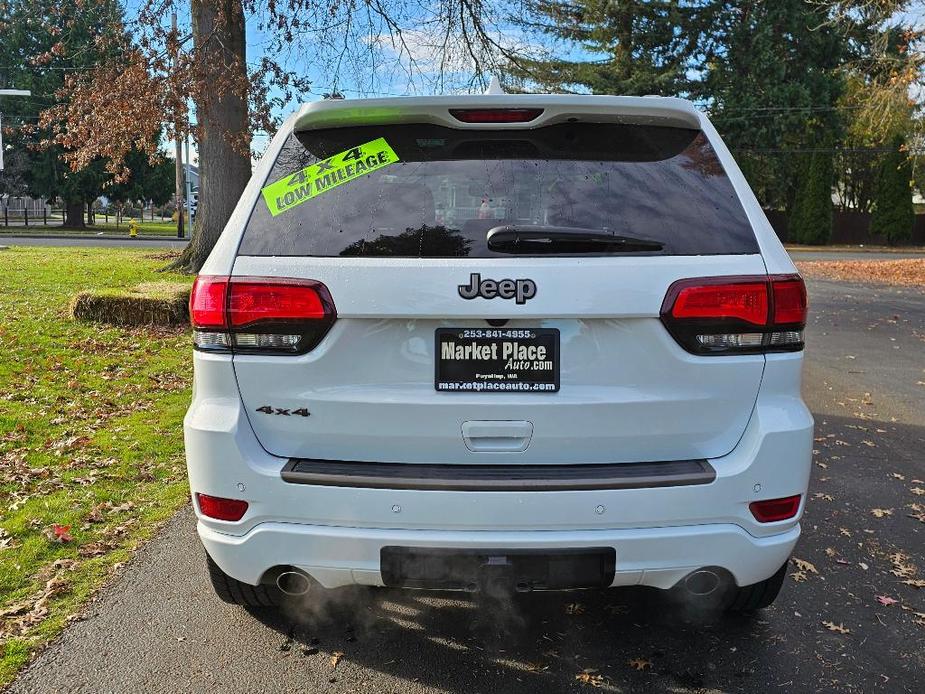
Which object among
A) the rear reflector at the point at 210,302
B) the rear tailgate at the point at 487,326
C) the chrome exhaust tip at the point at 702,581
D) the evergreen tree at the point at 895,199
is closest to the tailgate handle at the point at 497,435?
the rear tailgate at the point at 487,326

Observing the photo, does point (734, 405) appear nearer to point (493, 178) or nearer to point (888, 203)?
point (493, 178)

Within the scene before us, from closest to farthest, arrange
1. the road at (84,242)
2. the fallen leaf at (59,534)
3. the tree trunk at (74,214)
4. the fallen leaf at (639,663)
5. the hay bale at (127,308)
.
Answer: the fallen leaf at (639,663) < the fallen leaf at (59,534) < the hay bale at (127,308) < the road at (84,242) < the tree trunk at (74,214)

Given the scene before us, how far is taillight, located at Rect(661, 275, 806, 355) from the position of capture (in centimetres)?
260

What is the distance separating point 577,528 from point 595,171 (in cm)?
119

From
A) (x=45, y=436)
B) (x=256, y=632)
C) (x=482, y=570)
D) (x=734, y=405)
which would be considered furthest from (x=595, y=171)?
(x=45, y=436)

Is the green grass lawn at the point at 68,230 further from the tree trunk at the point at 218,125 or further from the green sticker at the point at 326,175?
the green sticker at the point at 326,175

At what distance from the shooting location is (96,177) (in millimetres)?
48375

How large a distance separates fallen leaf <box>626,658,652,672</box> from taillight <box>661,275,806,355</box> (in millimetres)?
1233

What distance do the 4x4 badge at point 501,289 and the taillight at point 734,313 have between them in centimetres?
44

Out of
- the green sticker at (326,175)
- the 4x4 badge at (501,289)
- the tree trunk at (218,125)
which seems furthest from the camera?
the tree trunk at (218,125)

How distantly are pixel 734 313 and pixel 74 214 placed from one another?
5477 cm

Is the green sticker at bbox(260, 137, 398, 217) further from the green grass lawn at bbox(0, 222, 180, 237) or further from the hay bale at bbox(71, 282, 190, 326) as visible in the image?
the green grass lawn at bbox(0, 222, 180, 237)

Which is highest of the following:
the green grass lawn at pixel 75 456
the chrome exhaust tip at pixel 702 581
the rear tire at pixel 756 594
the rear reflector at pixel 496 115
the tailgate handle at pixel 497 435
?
the rear reflector at pixel 496 115

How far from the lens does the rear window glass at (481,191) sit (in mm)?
2674
